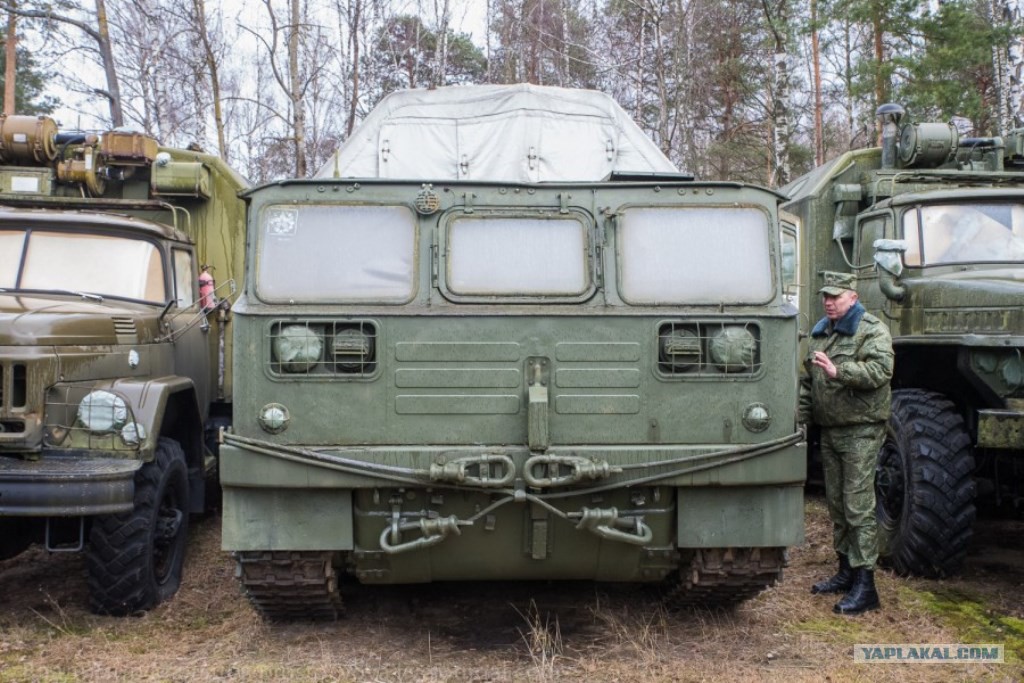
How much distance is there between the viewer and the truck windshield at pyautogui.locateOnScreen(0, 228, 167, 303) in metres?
5.75

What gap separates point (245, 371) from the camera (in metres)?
4.27

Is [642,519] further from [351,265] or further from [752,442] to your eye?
[351,265]

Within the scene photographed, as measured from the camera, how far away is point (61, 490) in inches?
180

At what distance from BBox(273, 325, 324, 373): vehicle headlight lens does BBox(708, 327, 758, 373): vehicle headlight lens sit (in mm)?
1743

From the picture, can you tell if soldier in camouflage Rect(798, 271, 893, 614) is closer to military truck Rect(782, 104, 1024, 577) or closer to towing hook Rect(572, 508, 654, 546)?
military truck Rect(782, 104, 1024, 577)

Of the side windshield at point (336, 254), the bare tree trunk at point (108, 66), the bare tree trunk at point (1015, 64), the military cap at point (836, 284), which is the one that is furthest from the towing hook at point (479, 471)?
the bare tree trunk at point (108, 66)

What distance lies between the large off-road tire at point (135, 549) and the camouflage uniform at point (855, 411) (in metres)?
3.44

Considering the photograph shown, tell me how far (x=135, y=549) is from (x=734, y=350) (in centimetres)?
316

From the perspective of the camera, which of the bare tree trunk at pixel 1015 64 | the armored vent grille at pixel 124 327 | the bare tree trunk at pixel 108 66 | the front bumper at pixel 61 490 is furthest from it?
the bare tree trunk at pixel 108 66

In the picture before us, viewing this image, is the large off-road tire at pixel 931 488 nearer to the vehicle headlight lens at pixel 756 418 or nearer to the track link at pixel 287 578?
the vehicle headlight lens at pixel 756 418

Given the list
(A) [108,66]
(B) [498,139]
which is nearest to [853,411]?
(B) [498,139]

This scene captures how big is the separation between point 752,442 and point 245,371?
224 centimetres

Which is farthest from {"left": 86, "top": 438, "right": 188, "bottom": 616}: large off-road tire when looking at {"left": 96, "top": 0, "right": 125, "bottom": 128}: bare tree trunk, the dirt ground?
{"left": 96, "top": 0, "right": 125, "bottom": 128}: bare tree trunk

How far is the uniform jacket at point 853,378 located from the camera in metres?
4.94
